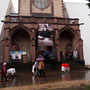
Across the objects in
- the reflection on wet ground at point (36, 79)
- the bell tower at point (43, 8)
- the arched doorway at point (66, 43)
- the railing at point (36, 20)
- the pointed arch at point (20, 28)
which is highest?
the bell tower at point (43, 8)

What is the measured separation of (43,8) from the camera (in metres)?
30.8

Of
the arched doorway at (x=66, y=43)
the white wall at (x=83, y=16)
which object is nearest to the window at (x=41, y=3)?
the arched doorway at (x=66, y=43)

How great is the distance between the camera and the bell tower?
2923 centimetres

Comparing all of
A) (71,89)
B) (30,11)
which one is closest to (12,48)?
(30,11)

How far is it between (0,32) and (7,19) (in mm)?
11501

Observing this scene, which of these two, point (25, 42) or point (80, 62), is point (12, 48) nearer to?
point (25, 42)

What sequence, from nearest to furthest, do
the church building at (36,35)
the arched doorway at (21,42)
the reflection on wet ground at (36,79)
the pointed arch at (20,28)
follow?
the reflection on wet ground at (36,79)
the church building at (36,35)
the pointed arch at (20,28)
the arched doorway at (21,42)

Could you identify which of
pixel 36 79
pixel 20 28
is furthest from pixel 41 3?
pixel 36 79

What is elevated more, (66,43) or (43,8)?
(43,8)

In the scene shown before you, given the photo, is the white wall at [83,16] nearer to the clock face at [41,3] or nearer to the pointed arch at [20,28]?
the clock face at [41,3]

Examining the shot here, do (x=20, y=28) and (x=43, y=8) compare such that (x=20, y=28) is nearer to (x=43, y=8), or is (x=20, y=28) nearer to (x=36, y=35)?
(x=36, y=35)

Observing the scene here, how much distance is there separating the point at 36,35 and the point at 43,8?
25.3 feet

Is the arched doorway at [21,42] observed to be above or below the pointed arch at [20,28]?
below

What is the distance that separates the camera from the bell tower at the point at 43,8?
95.9 feet
